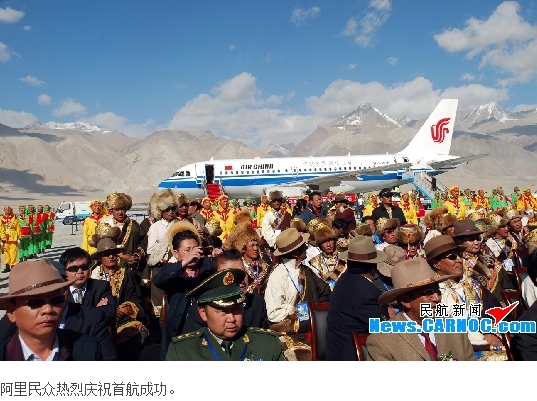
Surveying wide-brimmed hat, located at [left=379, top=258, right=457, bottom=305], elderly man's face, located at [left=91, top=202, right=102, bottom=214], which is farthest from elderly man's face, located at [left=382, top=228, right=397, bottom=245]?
elderly man's face, located at [left=91, top=202, right=102, bottom=214]

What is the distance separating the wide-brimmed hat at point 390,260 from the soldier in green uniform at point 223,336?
9.22 ft

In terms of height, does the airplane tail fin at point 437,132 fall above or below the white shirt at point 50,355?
above

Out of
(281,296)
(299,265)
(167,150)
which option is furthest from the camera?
(167,150)

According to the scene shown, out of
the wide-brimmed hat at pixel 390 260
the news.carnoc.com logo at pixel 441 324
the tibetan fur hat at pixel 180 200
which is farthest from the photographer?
the tibetan fur hat at pixel 180 200

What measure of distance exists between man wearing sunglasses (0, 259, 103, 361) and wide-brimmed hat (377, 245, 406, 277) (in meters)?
3.57

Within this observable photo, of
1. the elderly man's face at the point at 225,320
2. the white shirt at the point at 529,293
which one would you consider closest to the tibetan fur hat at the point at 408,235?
the white shirt at the point at 529,293

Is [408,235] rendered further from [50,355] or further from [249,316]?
[50,355]

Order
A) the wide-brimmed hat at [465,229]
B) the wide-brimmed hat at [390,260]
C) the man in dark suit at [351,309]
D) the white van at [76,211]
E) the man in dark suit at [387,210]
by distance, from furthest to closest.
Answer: the white van at [76,211]
the man in dark suit at [387,210]
the wide-brimmed hat at [390,260]
the wide-brimmed hat at [465,229]
the man in dark suit at [351,309]

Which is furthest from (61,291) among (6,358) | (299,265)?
(299,265)

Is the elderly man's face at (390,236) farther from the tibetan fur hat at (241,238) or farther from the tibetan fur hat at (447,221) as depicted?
the tibetan fur hat at (241,238)

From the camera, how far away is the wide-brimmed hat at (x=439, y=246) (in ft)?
12.7
